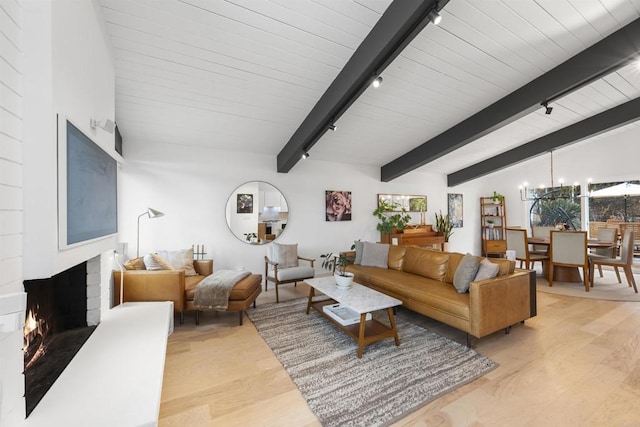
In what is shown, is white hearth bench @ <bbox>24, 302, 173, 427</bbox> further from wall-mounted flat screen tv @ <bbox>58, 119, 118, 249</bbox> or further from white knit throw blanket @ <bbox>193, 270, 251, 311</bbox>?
white knit throw blanket @ <bbox>193, 270, 251, 311</bbox>

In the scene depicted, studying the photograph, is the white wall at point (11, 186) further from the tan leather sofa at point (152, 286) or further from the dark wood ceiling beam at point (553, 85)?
the dark wood ceiling beam at point (553, 85)

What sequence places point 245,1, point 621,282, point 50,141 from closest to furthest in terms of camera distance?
point 50,141 → point 245,1 → point 621,282

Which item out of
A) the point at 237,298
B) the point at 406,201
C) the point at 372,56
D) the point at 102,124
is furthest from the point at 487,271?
the point at 406,201

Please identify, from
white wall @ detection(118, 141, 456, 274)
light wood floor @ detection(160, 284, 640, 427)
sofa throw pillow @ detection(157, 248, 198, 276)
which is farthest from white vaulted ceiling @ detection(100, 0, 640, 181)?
light wood floor @ detection(160, 284, 640, 427)

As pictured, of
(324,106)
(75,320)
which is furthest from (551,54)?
(75,320)

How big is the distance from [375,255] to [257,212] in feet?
7.29

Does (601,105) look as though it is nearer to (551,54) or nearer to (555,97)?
(555,97)

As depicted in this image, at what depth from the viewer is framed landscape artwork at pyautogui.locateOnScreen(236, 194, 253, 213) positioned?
4.54 meters

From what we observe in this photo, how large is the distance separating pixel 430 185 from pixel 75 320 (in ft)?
22.8

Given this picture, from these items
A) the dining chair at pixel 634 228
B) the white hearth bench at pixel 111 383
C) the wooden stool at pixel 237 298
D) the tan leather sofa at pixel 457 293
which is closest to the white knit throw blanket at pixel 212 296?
the wooden stool at pixel 237 298

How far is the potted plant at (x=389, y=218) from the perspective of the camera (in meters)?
5.79

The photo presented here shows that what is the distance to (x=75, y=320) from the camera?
6.63 feet

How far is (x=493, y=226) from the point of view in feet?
23.4

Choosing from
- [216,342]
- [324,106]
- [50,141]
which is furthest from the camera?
[324,106]
